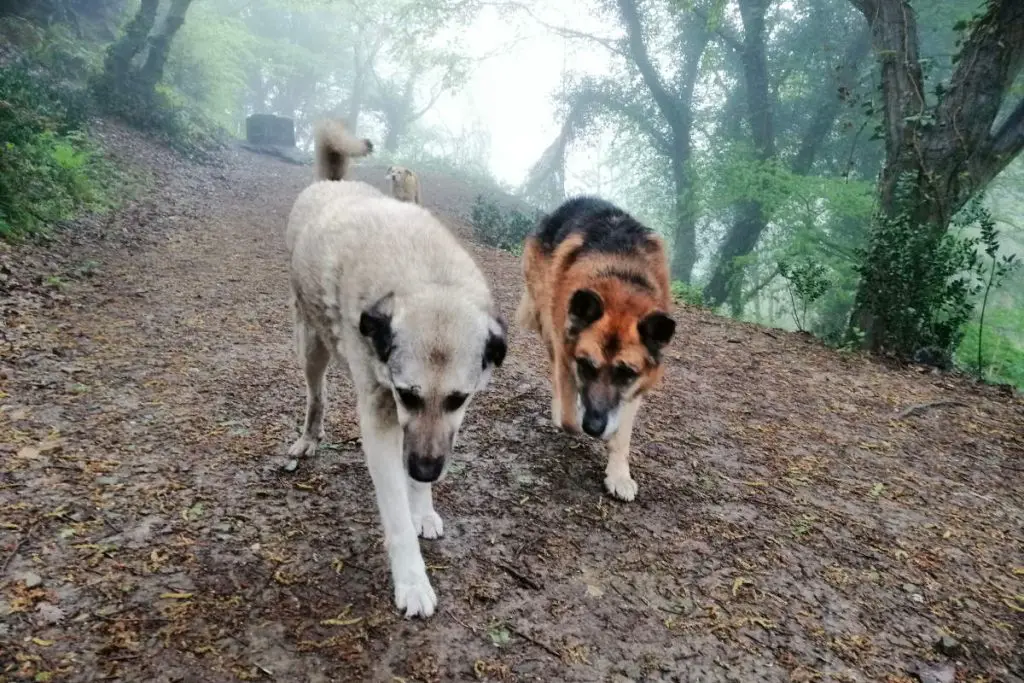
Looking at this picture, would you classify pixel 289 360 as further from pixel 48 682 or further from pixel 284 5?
pixel 284 5

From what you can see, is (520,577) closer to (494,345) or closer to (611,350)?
(494,345)

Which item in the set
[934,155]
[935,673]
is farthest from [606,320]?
[934,155]

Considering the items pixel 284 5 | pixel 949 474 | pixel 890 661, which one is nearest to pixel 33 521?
→ pixel 890 661

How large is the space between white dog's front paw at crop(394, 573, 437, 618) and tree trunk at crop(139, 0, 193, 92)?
19.0m

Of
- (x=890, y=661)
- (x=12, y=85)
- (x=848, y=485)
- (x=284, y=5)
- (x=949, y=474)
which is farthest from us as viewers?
(x=284, y=5)

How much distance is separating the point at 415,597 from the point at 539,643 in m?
0.61

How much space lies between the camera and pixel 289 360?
5.83 metres

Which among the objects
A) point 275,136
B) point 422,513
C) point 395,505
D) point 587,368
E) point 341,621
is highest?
point 275,136

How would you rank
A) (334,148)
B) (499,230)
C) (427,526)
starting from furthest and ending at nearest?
(499,230)
(334,148)
(427,526)

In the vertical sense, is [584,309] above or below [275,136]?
below

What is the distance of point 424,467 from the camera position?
2512 millimetres

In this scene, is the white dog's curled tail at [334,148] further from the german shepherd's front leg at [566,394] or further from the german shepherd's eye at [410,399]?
the german shepherd's eye at [410,399]

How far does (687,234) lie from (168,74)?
64.5 ft

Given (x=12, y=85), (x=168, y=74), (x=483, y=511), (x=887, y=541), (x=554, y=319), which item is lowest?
(x=483, y=511)
